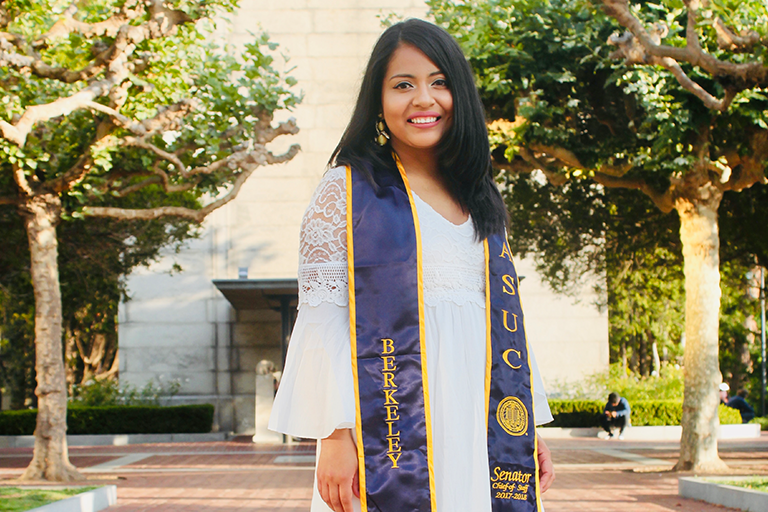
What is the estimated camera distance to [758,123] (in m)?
10.2

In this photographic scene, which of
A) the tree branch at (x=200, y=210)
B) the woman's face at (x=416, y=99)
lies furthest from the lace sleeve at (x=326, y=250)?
the tree branch at (x=200, y=210)

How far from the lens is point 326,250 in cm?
224

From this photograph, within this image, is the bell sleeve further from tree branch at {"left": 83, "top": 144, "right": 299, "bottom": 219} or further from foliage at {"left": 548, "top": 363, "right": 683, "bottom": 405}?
foliage at {"left": 548, "top": 363, "right": 683, "bottom": 405}

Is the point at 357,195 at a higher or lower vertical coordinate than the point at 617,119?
lower

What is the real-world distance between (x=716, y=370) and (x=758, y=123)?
3.53 meters

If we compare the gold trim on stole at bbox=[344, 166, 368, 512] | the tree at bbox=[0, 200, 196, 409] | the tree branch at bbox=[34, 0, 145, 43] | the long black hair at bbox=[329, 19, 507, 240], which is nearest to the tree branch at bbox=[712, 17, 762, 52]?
the tree branch at bbox=[34, 0, 145, 43]

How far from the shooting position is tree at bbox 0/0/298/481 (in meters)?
10.4

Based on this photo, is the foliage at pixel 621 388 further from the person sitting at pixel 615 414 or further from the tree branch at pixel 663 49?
the tree branch at pixel 663 49

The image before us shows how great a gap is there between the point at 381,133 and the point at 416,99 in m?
0.21

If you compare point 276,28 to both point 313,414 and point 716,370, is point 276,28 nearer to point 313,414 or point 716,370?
point 716,370

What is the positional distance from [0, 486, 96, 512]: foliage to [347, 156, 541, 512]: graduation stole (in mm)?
6329

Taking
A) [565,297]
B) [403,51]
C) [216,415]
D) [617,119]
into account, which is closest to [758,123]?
[617,119]

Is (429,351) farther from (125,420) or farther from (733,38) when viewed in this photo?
(125,420)

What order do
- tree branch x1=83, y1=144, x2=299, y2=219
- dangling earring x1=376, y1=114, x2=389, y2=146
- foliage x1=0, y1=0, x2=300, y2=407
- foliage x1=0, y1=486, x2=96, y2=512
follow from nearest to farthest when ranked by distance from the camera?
dangling earring x1=376, y1=114, x2=389, y2=146, foliage x1=0, y1=486, x2=96, y2=512, foliage x1=0, y1=0, x2=300, y2=407, tree branch x1=83, y1=144, x2=299, y2=219
